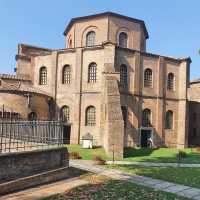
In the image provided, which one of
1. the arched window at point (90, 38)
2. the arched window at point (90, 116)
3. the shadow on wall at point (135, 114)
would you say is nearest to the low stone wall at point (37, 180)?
the arched window at point (90, 116)

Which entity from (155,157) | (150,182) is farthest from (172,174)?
(155,157)

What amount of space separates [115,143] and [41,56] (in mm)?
16764

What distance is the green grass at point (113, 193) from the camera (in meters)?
10.9

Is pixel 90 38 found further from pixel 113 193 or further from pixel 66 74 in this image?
pixel 113 193

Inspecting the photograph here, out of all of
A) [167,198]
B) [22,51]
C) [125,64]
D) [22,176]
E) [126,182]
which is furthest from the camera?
[22,51]

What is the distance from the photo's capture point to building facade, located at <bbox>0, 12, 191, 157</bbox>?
3047 centimetres

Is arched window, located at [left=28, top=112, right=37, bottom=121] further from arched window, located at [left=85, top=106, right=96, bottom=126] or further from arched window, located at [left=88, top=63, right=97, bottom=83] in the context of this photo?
arched window, located at [left=88, top=63, right=97, bottom=83]

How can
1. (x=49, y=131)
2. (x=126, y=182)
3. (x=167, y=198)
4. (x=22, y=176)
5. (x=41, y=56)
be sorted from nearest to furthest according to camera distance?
(x=167, y=198)
(x=22, y=176)
(x=126, y=182)
(x=49, y=131)
(x=41, y=56)

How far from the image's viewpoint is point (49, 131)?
1454cm

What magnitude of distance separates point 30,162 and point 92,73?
19853 millimetres

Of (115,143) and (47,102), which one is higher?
(47,102)

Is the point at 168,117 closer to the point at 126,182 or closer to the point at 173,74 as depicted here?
the point at 173,74

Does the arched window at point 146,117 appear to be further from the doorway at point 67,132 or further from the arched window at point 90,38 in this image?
the arched window at point 90,38

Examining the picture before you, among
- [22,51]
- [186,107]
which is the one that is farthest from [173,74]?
[22,51]
